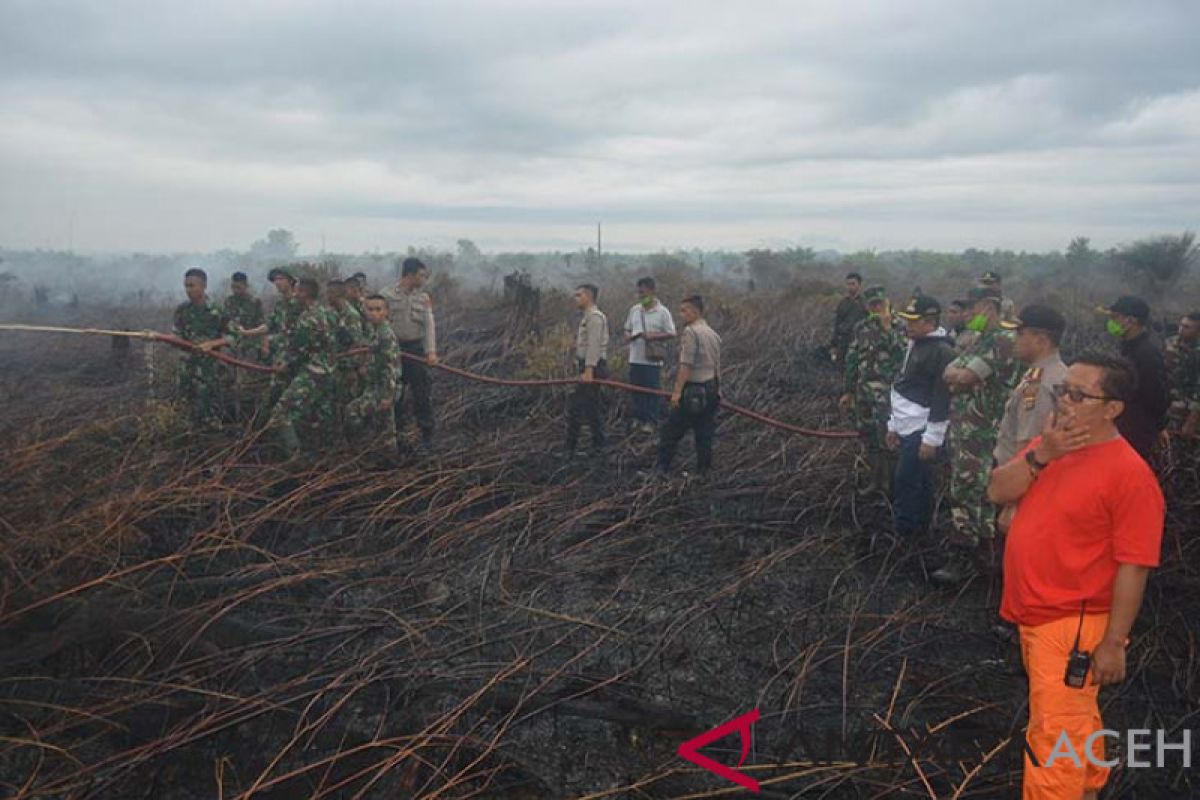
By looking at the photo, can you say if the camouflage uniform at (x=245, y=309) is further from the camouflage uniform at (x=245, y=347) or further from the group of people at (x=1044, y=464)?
the group of people at (x=1044, y=464)

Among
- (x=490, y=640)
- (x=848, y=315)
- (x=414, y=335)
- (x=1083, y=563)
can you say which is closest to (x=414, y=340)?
(x=414, y=335)

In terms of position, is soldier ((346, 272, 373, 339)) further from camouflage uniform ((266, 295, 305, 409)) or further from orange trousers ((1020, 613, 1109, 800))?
orange trousers ((1020, 613, 1109, 800))

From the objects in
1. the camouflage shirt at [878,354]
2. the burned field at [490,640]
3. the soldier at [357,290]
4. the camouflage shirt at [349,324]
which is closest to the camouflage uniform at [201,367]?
the burned field at [490,640]

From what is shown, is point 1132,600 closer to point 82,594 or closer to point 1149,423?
point 1149,423

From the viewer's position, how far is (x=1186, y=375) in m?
5.12

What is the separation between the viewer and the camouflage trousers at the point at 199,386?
664cm

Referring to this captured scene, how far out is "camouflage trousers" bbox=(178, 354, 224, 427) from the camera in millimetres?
6641

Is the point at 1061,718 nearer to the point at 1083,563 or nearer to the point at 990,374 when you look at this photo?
the point at 1083,563

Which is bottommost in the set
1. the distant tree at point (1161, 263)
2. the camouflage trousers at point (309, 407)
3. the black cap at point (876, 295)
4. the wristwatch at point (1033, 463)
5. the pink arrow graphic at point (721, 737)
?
the pink arrow graphic at point (721, 737)

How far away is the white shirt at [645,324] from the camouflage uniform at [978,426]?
3577mm

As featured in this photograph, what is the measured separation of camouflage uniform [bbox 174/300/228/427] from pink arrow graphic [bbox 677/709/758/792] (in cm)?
538

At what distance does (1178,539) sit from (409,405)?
19.2 feet

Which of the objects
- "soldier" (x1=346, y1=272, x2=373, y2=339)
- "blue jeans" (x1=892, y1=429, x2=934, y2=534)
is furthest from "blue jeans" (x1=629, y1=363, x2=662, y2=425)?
"blue jeans" (x1=892, y1=429, x2=934, y2=534)

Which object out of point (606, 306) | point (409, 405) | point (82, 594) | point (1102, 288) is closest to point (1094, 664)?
point (82, 594)
